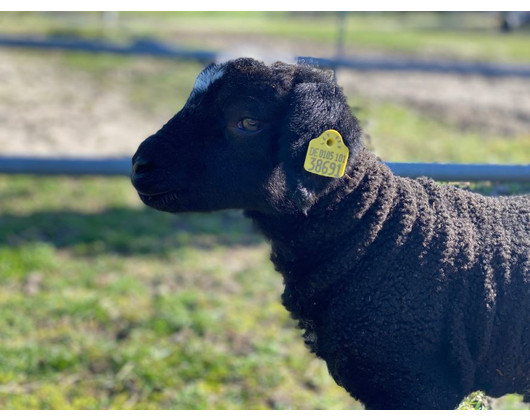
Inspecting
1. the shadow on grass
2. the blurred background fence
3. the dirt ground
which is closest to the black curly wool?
the blurred background fence

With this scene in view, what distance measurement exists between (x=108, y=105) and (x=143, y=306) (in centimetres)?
469

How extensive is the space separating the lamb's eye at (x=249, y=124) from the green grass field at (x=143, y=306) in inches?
34.3

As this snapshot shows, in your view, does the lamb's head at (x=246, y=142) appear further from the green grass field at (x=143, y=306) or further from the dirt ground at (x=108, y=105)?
the dirt ground at (x=108, y=105)

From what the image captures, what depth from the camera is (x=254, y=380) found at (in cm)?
429

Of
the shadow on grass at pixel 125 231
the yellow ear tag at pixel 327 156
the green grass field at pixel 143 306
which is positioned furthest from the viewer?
the shadow on grass at pixel 125 231

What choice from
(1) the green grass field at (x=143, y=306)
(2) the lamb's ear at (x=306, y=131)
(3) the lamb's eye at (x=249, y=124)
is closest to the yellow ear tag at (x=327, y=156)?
(2) the lamb's ear at (x=306, y=131)

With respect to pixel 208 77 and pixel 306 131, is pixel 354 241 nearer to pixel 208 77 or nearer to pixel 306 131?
pixel 306 131

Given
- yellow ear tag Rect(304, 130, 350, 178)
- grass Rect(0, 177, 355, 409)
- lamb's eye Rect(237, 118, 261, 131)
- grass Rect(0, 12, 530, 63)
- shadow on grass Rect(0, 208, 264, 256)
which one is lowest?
grass Rect(0, 177, 355, 409)

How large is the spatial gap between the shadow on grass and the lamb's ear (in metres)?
3.47

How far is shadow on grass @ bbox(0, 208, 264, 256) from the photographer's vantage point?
5.94 meters

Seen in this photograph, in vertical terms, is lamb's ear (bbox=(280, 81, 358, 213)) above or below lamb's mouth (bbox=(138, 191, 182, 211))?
above

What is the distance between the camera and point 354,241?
8.67 ft

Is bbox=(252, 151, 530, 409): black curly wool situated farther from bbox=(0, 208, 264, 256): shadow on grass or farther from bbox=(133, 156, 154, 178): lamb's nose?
bbox=(0, 208, 264, 256): shadow on grass

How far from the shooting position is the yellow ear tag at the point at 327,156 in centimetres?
253
